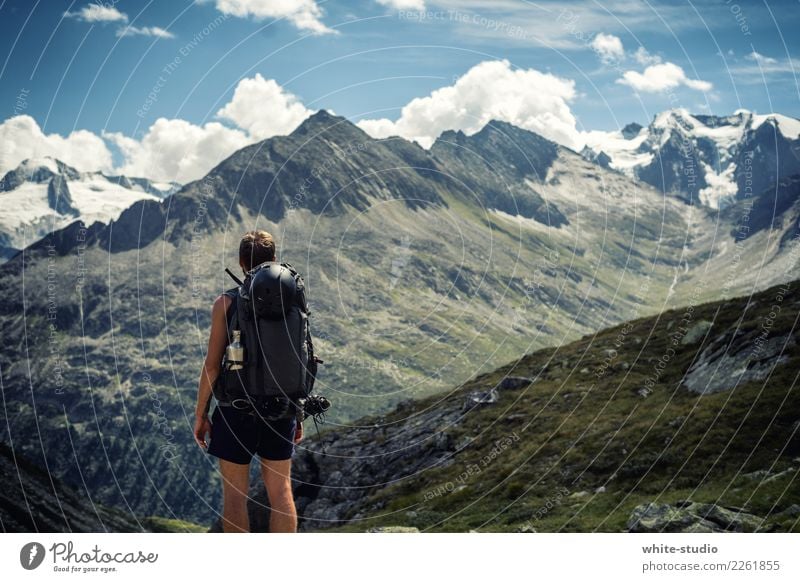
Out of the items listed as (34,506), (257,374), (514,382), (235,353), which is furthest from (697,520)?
(514,382)

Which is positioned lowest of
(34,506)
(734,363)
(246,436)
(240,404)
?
(34,506)

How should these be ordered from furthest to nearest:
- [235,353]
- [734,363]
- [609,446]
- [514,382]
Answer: [514,382]
[734,363]
[609,446]
[235,353]

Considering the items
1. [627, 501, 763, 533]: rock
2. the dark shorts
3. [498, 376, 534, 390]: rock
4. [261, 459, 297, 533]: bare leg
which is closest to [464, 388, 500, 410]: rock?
[498, 376, 534, 390]: rock

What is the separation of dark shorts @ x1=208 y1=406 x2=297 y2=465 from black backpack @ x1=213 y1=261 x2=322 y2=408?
0.92 feet

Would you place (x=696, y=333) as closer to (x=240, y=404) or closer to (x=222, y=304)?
(x=240, y=404)

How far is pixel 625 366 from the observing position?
51.4m

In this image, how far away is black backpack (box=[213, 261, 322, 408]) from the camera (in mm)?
10859

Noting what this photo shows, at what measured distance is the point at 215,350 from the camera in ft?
35.7

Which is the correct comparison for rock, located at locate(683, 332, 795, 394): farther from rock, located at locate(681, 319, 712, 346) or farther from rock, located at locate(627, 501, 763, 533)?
rock, located at locate(627, 501, 763, 533)

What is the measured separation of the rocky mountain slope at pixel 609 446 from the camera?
22.1 metres

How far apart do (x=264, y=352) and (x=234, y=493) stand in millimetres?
2214

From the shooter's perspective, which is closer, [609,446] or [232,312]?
[232,312]
